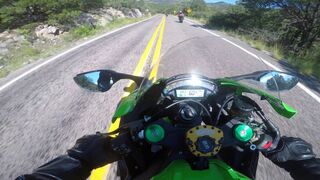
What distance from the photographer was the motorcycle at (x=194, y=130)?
157cm

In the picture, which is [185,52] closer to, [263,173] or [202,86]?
[202,86]

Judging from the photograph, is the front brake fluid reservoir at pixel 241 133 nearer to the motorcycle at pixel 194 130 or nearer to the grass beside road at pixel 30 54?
the motorcycle at pixel 194 130

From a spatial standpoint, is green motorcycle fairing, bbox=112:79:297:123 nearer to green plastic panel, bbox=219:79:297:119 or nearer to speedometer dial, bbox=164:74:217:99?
green plastic panel, bbox=219:79:297:119

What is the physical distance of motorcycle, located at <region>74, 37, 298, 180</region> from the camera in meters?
1.57

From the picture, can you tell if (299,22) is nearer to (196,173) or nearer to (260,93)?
(260,93)

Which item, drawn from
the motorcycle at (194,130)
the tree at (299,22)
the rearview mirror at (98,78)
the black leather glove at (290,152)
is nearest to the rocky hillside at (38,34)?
the tree at (299,22)

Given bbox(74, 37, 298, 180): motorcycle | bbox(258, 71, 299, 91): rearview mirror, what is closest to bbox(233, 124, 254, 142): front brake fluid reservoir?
bbox(74, 37, 298, 180): motorcycle

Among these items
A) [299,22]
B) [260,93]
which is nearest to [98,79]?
[260,93]

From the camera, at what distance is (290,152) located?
7.18ft

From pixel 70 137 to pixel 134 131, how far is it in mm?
2719

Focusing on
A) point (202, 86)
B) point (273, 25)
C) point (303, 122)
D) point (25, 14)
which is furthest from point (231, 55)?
point (25, 14)

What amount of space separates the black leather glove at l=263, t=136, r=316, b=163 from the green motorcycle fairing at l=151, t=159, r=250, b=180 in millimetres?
752

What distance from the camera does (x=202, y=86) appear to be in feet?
6.55

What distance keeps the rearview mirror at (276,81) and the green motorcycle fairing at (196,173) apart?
0.99m
